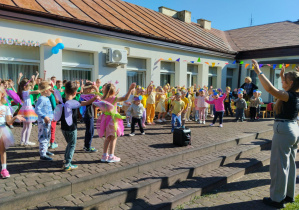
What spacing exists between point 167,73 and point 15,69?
859 centimetres

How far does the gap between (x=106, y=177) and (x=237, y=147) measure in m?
4.68

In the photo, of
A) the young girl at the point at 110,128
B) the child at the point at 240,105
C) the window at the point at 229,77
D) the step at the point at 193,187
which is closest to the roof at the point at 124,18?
the window at the point at 229,77

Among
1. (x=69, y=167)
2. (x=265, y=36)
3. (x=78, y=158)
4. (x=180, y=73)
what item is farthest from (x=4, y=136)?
(x=265, y=36)

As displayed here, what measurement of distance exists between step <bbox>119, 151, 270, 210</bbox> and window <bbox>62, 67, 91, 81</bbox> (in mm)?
7682

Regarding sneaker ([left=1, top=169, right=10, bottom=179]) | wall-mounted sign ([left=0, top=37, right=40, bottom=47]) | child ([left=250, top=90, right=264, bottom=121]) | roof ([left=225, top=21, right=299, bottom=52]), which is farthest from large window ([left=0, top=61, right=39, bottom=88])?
roof ([left=225, top=21, right=299, bottom=52])

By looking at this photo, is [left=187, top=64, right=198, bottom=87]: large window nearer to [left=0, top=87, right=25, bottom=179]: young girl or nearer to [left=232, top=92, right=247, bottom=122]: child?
[left=232, top=92, right=247, bottom=122]: child

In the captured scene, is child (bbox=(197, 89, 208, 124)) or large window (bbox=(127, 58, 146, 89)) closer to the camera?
child (bbox=(197, 89, 208, 124))

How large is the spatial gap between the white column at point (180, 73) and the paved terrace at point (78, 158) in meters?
7.07

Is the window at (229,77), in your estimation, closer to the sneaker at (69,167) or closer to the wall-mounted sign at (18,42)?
the wall-mounted sign at (18,42)

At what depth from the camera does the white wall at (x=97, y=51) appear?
8.88 metres

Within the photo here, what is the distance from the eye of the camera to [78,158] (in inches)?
206

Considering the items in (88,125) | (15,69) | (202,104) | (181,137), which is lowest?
(181,137)

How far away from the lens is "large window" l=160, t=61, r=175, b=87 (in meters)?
14.6

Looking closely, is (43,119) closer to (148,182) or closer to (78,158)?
(78,158)
